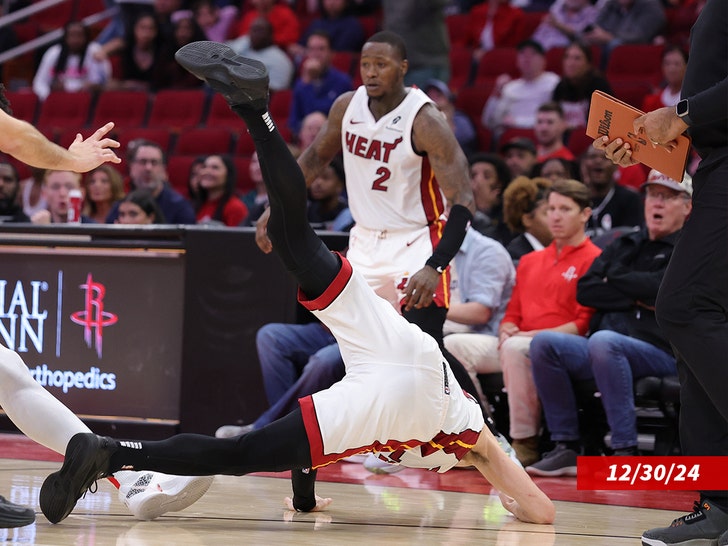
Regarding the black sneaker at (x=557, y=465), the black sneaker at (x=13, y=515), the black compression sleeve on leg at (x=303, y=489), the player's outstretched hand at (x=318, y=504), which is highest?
the black sneaker at (x=13, y=515)

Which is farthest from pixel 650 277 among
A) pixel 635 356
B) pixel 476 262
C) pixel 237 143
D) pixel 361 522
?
pixel 237 143

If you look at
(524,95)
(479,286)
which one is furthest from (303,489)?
(524,95)

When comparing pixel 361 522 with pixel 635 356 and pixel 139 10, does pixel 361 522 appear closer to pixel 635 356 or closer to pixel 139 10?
pixel 635 356

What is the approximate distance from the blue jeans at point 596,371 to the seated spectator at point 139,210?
9.38 feet

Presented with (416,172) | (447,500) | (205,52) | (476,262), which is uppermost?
(205,52)

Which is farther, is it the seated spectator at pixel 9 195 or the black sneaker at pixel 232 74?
the seated spectator at pixel 9 195

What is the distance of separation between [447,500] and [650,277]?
6.05ft

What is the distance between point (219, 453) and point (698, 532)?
1.53 m

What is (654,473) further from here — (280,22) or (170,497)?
(280,22)

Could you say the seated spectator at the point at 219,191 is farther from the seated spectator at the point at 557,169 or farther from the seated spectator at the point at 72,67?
the seated spectator at the point at 72,67

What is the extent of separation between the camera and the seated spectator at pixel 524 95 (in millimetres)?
10477

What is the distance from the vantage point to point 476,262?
6707mm

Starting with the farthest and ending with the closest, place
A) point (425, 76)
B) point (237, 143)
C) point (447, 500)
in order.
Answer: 1. point (237, 143)
2. point (425, 76)
3. point (447, 500)

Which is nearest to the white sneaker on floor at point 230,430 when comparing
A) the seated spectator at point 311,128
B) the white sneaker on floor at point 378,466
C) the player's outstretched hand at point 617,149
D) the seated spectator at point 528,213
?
the white sneaker on floor at point 378,466
